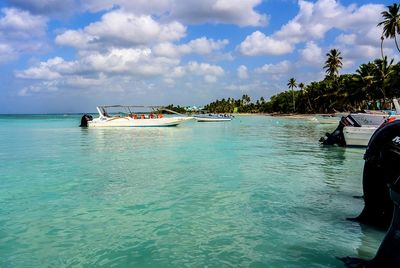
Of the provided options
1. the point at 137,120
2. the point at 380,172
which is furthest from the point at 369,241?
the point at 137,120

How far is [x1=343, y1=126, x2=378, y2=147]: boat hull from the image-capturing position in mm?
22094

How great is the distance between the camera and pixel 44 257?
20.0ft

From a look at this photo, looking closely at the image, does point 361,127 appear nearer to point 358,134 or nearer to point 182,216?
point 358,134

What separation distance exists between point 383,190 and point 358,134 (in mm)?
17900

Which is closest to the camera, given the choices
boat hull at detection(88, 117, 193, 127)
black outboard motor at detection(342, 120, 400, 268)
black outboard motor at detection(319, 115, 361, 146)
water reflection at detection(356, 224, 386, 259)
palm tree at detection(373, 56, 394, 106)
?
black outboard motor at detection(342, 120, 400, 268)

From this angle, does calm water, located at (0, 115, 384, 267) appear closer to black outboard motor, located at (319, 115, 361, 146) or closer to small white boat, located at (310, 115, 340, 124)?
black outboard motor, located at (319, 115, 361, 146)

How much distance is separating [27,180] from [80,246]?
7.98 metres

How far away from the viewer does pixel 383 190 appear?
5965 millimetres

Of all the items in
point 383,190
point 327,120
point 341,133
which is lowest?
point 327,120

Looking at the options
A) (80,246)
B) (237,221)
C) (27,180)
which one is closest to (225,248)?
(237,221)

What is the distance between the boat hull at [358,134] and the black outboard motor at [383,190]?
1666cm

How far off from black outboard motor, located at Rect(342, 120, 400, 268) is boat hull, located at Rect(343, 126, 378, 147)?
656 inches

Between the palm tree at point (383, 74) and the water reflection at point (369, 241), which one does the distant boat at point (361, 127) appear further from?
the palm tree at point (383, 74)

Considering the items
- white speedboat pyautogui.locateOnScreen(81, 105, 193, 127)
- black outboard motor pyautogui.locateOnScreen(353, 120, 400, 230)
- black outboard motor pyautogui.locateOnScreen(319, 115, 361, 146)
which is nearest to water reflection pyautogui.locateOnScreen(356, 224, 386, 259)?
black outboard motor pyautogui.locateOnScreen(353, 120, 400, 230)
